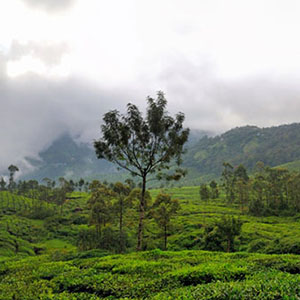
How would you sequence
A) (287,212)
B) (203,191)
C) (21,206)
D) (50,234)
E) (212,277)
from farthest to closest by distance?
(21,206)
(203,191)
(287,212)
(50,234)
(212,277)

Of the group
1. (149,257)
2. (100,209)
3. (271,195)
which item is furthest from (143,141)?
(271,195)

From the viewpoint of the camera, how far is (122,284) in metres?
12.6

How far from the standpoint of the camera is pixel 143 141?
31.6 metres

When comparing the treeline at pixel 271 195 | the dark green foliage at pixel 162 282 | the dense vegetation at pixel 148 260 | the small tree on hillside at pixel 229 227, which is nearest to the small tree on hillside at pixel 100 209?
the dense vegetation at pixel 148 260

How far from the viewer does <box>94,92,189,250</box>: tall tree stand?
30.7m

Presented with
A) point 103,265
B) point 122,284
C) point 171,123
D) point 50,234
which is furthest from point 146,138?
point 50,234

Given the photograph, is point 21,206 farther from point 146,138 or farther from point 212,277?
point 212,277

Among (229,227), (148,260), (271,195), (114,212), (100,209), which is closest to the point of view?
(148,260)

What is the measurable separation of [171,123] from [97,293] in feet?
75.1

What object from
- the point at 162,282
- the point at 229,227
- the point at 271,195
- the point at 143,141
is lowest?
the point at 271,195

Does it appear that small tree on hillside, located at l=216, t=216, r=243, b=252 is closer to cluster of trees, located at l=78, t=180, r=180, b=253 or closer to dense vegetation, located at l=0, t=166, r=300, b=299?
dense vegetation, located at l=0, t=166, r=300, b=299

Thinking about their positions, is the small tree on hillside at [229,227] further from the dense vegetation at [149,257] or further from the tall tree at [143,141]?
the tall tree at [143,141]

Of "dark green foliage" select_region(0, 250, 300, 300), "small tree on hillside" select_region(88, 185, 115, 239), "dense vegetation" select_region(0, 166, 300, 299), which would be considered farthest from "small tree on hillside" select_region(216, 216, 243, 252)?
"small tree on hillside" select_region(88, 185, 115, 239)

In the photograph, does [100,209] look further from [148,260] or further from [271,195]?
[271,195]
